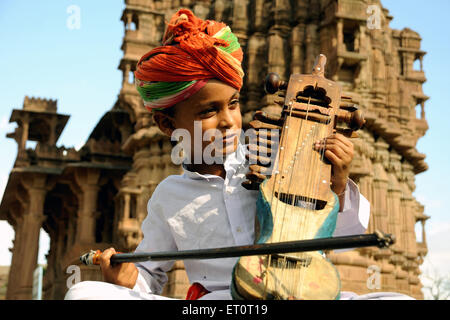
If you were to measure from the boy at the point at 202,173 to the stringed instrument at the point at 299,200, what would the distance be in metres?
0.09

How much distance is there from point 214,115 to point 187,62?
256 millimetres

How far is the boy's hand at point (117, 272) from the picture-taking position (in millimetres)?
2500

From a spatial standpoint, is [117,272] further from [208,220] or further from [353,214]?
[353,214]

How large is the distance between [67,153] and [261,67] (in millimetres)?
11097

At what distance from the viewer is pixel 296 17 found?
18.5 m

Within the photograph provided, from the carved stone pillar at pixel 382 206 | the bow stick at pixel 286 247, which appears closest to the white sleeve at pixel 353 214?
the bow stick at pixel 286 247

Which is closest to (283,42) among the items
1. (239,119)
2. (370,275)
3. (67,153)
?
(370,275)

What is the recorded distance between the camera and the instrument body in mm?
2002

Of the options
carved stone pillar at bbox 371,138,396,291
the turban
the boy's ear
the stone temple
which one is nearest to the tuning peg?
the turban

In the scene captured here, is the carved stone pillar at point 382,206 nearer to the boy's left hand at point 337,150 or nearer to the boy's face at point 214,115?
the boy's face at point 214,115

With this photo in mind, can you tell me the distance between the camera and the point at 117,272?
2.55m

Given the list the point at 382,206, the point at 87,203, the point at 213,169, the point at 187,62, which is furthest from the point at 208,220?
the point at 87,203

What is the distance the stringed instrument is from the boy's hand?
1.95 feet

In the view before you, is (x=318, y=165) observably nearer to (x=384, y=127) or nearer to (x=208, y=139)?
(x=208, y=139)
